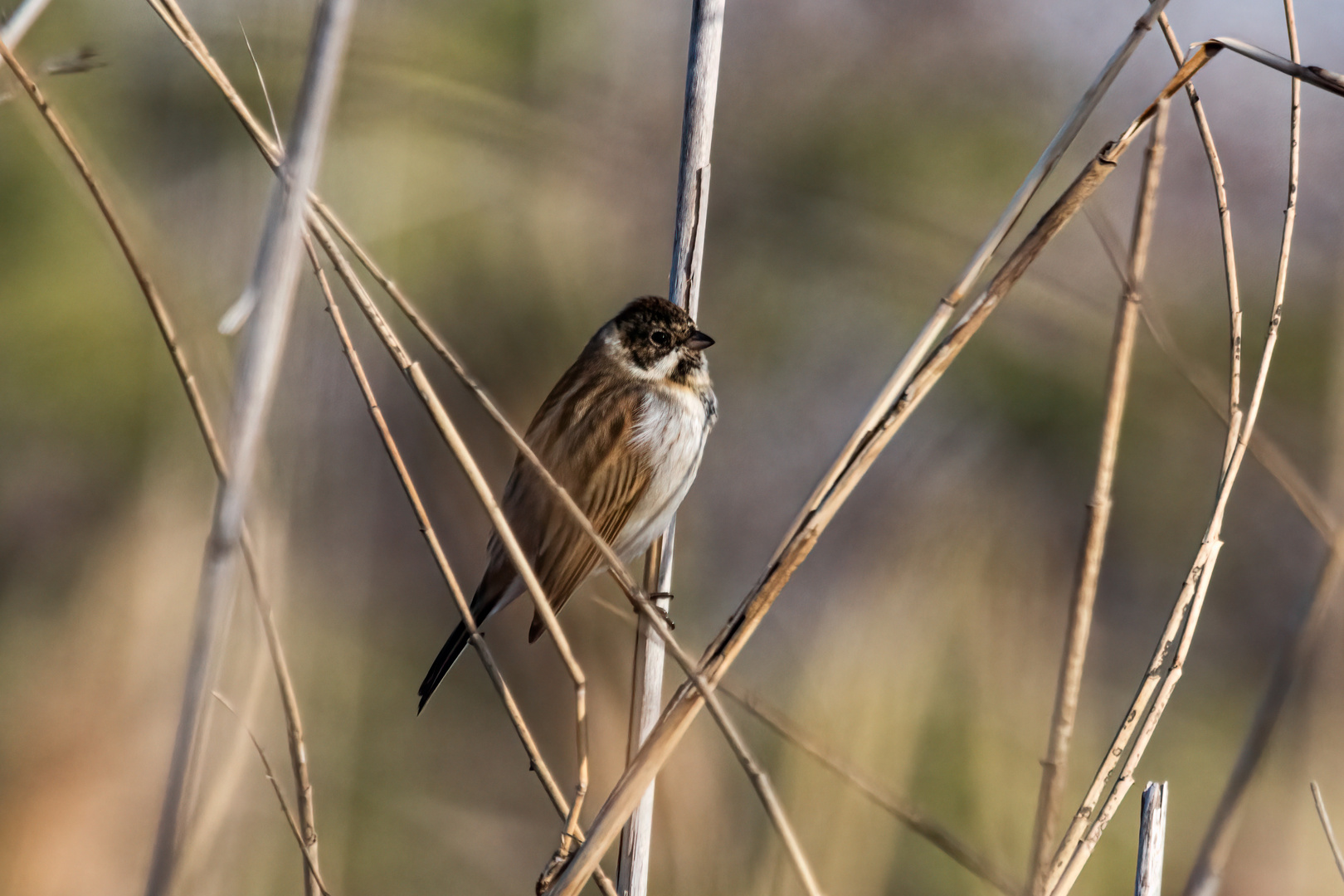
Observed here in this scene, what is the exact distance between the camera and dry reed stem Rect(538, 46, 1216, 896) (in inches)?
56.6

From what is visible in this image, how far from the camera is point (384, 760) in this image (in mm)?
4148

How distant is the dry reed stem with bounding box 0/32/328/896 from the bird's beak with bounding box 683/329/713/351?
1.54m

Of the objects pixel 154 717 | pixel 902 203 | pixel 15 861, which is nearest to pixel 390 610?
pixel 154 717

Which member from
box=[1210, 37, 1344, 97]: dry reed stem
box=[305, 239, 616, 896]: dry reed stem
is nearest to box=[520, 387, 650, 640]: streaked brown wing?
box=[305, 239, 616, 896]: dry reed stem

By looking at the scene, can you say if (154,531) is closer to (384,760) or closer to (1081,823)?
(384,760)

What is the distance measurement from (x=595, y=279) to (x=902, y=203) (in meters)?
1.54

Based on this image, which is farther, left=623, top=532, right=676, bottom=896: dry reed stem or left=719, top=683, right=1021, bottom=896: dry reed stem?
left=623, top=532, right=676, bottom=896: dry reed stem

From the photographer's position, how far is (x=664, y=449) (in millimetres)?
2893

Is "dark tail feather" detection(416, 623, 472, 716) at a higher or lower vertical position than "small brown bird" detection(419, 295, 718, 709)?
lower

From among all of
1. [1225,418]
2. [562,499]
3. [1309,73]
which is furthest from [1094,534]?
[562,499]

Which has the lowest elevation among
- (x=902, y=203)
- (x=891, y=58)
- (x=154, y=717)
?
(x=154, y=717)

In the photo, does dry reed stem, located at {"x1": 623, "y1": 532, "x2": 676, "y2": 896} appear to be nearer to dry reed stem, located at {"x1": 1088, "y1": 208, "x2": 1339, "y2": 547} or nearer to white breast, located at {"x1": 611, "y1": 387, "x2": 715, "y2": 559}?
white breast, located at {"x1": 611, "y1": 387, "x2": 715, "y2": 559}

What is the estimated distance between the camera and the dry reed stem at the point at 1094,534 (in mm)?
1641

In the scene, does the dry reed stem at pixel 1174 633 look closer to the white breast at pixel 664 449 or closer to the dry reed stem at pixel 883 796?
the dry reed stem at pixel 883 796
